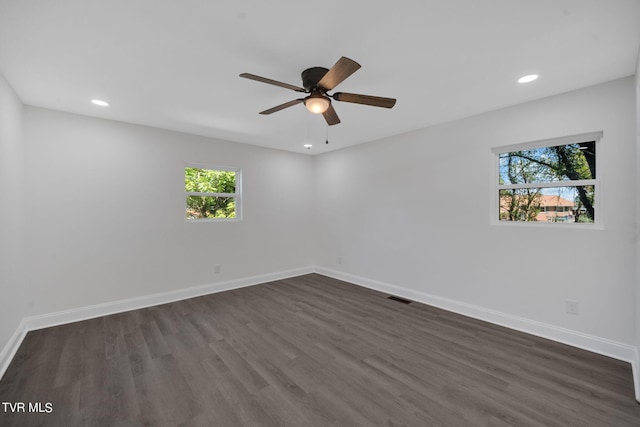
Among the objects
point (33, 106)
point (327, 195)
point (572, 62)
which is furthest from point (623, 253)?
point (33, 106)

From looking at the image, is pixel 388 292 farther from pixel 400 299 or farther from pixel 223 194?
pixel 223 194

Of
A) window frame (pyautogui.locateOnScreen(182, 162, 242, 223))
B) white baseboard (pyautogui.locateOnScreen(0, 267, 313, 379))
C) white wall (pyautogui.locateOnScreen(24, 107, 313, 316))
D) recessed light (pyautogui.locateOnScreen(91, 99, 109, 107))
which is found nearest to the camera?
white baseboard (pyautogui.locateOnScreen(0, 267, 313, 379))

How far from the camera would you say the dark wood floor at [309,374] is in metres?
1.75

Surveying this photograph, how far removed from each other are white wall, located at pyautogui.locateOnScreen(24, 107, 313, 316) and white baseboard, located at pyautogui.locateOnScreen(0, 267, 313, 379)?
0.07 m

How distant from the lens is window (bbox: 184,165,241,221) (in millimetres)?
4195

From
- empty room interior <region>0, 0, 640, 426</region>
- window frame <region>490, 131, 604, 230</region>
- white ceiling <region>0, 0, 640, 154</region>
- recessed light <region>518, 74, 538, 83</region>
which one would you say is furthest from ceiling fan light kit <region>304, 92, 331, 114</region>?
window frame <region>490, 131, 604, 230</region>

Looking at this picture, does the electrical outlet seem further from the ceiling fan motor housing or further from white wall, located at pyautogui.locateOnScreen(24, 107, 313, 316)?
white wall, located at pyautogui.locateOnScreen(24, 107, 313, 316)

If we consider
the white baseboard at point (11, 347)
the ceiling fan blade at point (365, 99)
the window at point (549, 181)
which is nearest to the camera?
the ceiling fan blade at point (365, 99)

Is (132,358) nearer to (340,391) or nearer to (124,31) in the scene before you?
(340,391)

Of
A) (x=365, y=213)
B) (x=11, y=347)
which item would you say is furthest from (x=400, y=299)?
(x=11, y=347)

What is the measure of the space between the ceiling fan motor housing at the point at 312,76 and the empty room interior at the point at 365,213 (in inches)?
0.7

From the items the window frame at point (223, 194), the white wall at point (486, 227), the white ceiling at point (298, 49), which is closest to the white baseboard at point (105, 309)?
the window frame at point (223, 194)

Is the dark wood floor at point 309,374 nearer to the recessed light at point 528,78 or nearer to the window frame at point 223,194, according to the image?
the window frame at point 223,194

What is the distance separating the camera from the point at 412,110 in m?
3.15
